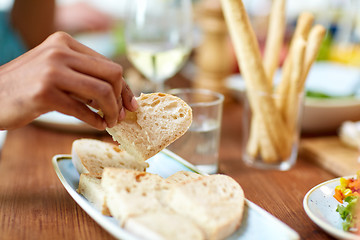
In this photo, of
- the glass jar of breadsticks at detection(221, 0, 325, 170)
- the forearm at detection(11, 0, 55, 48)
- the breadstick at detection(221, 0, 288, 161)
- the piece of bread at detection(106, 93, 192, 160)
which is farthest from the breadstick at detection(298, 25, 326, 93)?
the forearm at detection(11, 0, 55, 48)

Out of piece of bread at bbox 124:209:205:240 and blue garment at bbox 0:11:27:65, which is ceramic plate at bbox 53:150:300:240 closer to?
piece of bread at bbox 124:209:205:240

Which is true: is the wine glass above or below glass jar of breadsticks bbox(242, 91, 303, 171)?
above

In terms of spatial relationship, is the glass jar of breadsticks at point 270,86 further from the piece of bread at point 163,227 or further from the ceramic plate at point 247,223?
the piece of bread at point 163,227

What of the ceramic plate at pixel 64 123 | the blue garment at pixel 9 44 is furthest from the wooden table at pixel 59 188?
the blue garment at pixel 9 44

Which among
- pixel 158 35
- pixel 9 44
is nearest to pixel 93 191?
A: pixel 158 35

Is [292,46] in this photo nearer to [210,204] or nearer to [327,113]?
[327,113]

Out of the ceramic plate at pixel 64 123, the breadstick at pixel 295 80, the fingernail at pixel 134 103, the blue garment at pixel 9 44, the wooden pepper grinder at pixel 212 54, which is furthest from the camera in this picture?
the blue garment at pixel 9 44
